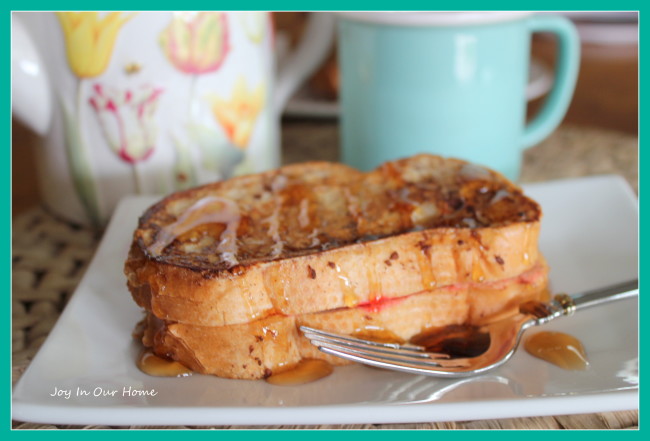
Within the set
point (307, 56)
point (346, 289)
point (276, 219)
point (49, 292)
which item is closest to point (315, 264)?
point (346, 289)

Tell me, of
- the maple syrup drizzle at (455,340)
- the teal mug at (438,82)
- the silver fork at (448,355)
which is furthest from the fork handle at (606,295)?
the teal mug at (438,82)

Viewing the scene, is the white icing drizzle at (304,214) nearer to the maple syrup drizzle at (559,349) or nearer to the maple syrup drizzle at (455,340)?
the maple syrup drizzle at (455,340)

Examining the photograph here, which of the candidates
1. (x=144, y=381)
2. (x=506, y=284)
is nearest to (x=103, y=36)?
(x=144, y=381)

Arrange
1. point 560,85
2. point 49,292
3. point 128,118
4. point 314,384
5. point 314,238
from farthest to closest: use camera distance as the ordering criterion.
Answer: point 560,85 → point 128,118 → point 49,292 → point 314,238 → point 314,384

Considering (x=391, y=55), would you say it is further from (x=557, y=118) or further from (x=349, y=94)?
(x=557, y=118)

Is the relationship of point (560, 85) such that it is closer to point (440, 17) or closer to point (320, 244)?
point (440, 17)

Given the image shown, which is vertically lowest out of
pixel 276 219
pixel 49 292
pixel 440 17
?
pixel 49 292
